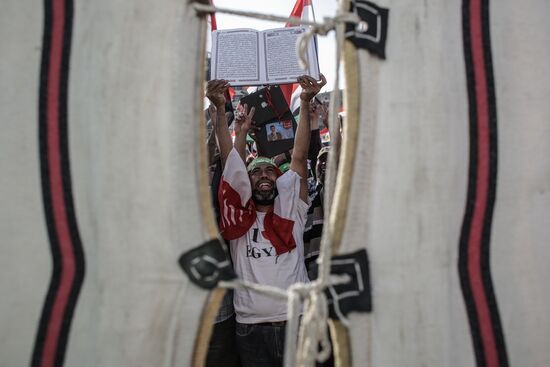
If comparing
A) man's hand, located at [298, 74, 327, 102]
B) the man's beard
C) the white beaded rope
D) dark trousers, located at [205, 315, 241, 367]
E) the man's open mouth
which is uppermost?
man's hand, located at [298, 74, 327, 102]

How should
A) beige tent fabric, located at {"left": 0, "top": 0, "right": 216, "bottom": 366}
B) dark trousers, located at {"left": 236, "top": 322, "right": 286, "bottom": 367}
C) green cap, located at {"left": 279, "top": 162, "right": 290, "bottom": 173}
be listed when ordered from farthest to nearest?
green cap, located at {"left": 279, "top": 162, "right": 290, "bottom": 173} → dark trousers, located at {"left": 236, "top": 322, "right": 286, "bottom": 367} → beige tent fabric, located at {"left": 0, "top": 0, "right": 216, "bottom": 366}

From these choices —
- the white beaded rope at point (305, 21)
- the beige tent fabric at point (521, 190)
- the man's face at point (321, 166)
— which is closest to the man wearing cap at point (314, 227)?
the man's face at point (321, 166)

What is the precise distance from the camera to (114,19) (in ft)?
2.05

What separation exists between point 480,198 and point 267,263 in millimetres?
990

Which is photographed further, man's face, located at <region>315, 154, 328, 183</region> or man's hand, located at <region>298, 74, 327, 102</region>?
man's face, located at <region>315, 154, 328, 183</region>

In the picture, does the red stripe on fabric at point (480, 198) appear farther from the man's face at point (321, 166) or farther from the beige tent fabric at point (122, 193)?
the man's face at point (321, 166)

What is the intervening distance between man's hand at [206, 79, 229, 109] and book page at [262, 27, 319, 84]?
174 mm

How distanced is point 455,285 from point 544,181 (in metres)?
0.23

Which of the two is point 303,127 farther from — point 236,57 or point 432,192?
point 432,192

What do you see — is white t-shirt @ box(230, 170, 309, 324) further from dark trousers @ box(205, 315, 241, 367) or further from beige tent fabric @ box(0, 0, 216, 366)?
beige tent fabric @ box(0, 0, 216, 366)

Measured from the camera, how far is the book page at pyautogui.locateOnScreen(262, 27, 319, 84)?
1541mm

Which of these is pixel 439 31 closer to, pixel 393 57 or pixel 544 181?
pixel 393 57

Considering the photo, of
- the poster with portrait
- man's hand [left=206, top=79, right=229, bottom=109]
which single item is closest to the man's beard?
the poster with portrait

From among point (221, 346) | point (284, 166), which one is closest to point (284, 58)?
point (284, 166)
